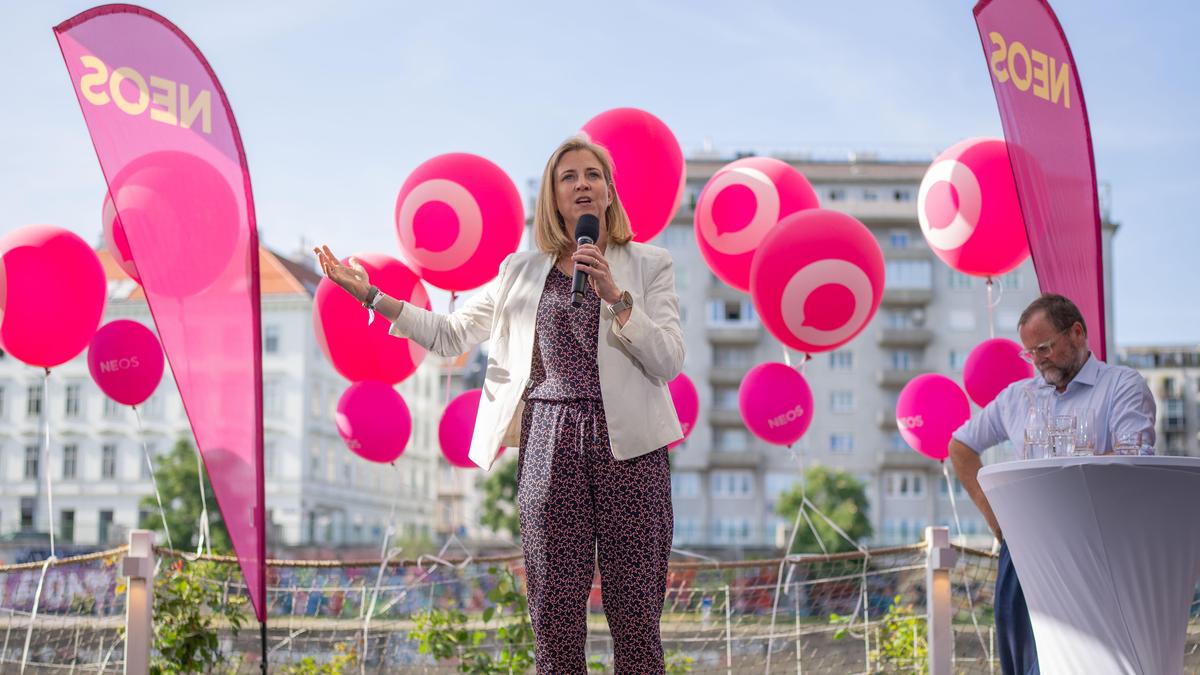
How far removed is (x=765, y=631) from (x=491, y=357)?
289 cm

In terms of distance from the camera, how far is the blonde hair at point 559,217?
2.91 metres

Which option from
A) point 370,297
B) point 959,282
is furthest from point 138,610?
point 959,282

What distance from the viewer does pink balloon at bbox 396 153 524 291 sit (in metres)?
5.50

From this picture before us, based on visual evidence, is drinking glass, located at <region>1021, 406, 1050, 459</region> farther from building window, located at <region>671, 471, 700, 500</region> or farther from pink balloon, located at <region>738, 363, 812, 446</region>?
building window, located at <region>671, 471, 700, 500</region>

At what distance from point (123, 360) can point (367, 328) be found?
132cm

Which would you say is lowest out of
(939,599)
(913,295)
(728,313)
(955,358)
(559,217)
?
(939,599)

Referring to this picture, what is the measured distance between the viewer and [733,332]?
47.2 meters

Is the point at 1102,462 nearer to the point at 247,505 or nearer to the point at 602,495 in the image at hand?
the point at 602,495

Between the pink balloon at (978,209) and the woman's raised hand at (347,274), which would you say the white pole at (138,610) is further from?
the pink balloon at (978,209)

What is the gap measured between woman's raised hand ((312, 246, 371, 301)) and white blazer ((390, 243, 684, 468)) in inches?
4.6

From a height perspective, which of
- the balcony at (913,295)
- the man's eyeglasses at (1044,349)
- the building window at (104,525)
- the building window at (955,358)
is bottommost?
the building window at (104,525)

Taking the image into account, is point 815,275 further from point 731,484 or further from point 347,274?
point 731,484

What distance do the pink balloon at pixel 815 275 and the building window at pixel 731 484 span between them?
138ft

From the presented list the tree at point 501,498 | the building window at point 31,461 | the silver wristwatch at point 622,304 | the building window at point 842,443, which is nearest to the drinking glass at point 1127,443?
the silver wristwatch at point 622,304
